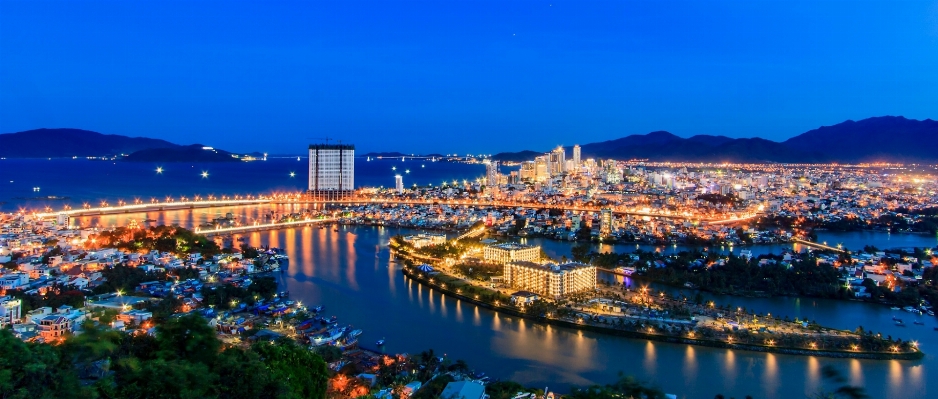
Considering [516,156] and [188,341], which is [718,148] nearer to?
[516,156]

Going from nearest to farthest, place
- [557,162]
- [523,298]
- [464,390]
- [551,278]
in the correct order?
1. [464,390]
2. [523,298]
3. [551,278]
4. [557,162]

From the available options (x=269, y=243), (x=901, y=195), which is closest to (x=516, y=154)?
(x=901, y=195)

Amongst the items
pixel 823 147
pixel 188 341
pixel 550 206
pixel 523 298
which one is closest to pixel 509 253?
pixel 523 298

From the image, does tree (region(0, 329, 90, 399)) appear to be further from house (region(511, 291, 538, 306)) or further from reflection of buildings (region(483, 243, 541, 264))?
reflection of buildings (region(483, 243, 541, 264))

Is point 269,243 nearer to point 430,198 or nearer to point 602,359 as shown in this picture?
point 602,359

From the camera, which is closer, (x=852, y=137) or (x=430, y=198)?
(x=430, y=198)

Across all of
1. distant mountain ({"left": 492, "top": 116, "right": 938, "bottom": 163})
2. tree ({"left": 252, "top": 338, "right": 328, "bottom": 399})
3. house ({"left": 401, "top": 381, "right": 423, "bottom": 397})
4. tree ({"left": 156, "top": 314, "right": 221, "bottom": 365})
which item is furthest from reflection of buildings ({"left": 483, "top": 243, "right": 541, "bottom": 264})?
distant mountain ({"left": 492, "top": 116, "right": 938, "bottom": 163})

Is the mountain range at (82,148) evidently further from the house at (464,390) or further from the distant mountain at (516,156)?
the house at (464,390)
